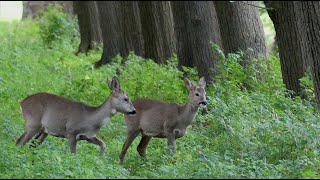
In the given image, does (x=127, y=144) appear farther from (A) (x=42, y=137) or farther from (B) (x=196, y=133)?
(B) (x=196, y=133)

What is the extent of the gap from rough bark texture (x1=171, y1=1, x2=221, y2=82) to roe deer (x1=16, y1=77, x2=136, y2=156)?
498cm

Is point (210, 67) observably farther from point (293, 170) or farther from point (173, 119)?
point (293, 170)

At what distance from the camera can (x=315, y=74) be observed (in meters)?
12.6

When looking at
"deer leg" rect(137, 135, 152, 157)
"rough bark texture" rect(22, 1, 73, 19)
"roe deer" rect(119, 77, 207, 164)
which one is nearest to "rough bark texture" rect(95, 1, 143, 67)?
"roe deer" rect(119, 77, 207, 164)

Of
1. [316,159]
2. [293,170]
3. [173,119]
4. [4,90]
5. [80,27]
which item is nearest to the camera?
[293,170]

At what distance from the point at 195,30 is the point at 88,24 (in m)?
10.5

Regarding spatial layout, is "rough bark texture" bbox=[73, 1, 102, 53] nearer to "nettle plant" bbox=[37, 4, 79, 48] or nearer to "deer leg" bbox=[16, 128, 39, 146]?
"nettle plant" bbox=[37, 4, 79, 48]

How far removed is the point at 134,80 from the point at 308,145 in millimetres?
7033

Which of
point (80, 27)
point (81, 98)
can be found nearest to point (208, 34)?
point (81, 98)

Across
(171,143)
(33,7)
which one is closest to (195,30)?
(171,143)

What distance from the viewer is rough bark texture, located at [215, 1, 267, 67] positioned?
640 inches

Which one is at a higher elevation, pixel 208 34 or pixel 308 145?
pixel 208 34

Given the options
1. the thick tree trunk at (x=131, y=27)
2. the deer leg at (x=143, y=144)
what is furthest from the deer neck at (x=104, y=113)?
the thick tree trunk at (x=131, y=27)

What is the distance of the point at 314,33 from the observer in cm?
1254
